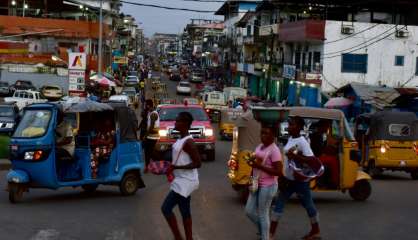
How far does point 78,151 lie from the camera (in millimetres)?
15008

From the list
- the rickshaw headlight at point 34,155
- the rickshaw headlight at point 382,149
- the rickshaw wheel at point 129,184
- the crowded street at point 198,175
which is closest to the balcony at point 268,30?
the crowded street at point 198,175

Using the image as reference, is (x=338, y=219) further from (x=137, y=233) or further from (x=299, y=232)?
(x=137, y=233)

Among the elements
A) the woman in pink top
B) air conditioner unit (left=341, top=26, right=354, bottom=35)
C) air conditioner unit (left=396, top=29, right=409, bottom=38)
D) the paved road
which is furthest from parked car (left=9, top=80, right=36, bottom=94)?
the woman in pink top

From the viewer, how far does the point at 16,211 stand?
13.2m

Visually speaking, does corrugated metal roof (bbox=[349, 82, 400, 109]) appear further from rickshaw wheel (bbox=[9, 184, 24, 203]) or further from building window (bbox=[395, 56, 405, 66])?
rickshaw wheel (bbox=[9, 184, 24, 203])

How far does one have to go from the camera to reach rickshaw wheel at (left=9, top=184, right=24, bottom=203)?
46.3 ft

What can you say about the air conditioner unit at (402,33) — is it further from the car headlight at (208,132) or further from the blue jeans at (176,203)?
the blue jeans at (176,203)

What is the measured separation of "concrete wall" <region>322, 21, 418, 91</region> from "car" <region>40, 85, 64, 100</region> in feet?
68.2

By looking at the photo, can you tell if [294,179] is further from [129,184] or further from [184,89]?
[184,89]

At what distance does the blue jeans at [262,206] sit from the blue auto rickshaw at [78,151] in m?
5.51

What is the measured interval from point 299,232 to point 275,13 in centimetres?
6656

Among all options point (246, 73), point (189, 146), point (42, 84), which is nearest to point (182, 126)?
point (189, 146)

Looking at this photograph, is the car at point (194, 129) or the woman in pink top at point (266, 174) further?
the car at point (194, 129)

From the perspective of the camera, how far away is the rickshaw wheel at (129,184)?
15.6 meters
